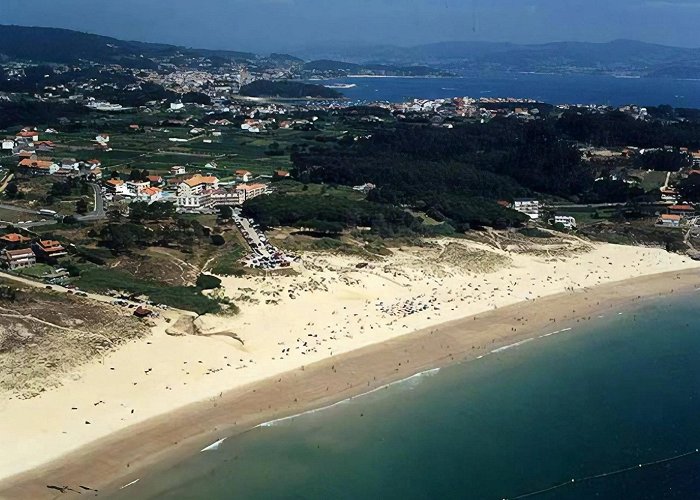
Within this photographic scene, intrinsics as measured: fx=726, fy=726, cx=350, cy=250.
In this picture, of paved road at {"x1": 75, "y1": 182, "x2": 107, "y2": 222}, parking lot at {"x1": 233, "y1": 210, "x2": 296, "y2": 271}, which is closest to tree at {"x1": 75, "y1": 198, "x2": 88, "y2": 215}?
paved road at {"x1": 75, "y1": 182, "x2": 107, "y2": 222}

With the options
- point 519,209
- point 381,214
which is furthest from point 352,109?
point 381,214

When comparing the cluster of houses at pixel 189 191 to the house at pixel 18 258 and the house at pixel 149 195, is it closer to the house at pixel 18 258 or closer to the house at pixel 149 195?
the house at pixel 149 195

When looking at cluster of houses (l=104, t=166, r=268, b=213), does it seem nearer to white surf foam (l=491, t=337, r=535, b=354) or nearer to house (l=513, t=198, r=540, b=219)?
Answer: house (l=513, t=198, r=540, b=219)

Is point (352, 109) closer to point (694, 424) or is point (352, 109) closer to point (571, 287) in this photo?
point (571, 287)

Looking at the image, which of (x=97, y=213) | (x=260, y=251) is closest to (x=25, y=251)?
→ (x=260, y=251)

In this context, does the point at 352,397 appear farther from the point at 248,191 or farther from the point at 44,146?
the point at 44,146
